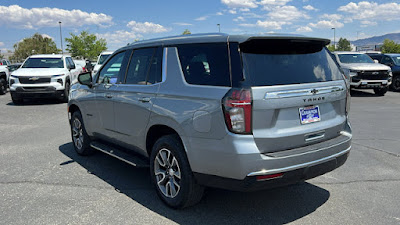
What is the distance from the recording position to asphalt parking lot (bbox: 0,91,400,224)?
3658 millimetres

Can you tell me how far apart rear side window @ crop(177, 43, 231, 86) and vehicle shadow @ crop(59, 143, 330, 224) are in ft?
4.51

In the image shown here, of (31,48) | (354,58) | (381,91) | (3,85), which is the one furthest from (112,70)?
(31,48)

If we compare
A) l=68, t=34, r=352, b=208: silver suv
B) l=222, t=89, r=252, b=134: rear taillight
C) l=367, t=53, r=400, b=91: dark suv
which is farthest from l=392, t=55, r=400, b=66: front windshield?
l=222, t=89, r=252, b=134: rear taillight

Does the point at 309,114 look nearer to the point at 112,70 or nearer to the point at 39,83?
the point at 112,70

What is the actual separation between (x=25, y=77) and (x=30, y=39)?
3531 inches

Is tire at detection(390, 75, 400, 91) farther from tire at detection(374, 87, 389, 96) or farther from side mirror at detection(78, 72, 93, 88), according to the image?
side mirror at detection(78, 72, 93, 88)

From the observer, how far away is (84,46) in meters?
79.1

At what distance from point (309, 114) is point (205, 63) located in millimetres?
1133

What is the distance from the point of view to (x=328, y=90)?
364 centimetres

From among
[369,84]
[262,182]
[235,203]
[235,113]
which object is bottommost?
[235,203]

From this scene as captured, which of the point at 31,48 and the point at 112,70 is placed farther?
the point at 31,48

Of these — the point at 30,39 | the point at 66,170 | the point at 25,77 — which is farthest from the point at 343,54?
the point at 30,39

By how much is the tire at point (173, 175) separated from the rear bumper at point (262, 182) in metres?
0.18

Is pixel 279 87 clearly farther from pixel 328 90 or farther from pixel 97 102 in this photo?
pixel 97 102
